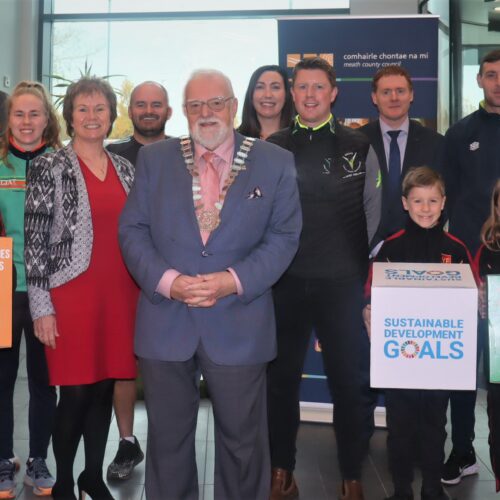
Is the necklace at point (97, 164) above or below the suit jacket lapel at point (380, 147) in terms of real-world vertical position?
below

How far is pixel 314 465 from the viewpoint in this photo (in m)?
3.58

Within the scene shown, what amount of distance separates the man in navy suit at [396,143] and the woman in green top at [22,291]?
59.5 inches

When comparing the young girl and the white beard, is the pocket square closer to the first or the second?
the white beard

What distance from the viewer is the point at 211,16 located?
8.66 m

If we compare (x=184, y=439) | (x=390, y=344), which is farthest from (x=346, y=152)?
(x=184, y=439)

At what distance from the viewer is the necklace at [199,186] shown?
2408 millimetres

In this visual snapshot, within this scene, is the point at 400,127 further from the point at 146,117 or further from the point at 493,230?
the point at 146,117

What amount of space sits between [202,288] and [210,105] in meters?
0.60

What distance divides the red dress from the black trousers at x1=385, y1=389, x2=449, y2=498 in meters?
1.05

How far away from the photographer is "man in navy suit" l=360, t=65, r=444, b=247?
349 cm

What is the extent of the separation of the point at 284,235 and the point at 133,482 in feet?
5.04

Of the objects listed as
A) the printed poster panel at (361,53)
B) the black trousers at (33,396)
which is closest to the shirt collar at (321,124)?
the printed poster panel at (361,53)

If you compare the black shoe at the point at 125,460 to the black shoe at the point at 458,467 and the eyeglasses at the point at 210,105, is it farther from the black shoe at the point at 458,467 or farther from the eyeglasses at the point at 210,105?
the eyeglasses at the point at 210,105

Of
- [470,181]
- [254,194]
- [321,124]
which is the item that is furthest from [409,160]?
[254,194]
